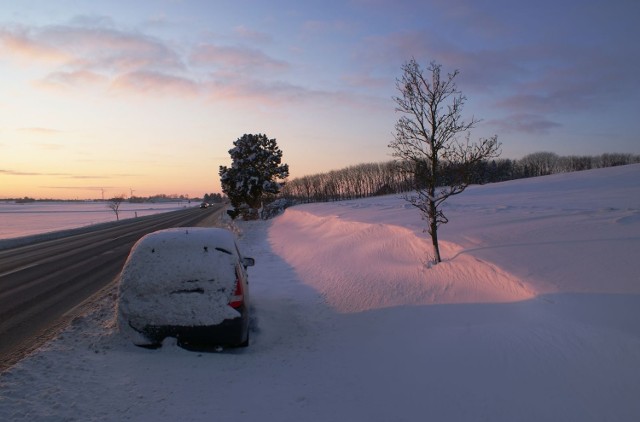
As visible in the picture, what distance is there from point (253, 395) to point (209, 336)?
42.1 inches

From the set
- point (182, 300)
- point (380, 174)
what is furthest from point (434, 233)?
point (380, 174)

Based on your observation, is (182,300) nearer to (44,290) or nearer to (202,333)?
(202,333)

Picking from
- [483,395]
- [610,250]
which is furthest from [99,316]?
[610,250]

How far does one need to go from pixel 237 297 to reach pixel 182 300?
62 cm

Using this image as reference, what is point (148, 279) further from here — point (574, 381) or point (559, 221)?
point (559, 221)

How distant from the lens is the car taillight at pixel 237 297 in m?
4.77

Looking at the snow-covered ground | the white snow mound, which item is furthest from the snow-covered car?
the white snow mound

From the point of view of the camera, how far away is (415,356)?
495 cm

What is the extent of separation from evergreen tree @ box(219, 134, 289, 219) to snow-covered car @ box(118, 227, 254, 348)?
36.6m

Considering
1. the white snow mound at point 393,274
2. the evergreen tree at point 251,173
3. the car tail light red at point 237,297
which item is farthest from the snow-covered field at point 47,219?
the car tail light red at point 237,297

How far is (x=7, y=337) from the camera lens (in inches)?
224

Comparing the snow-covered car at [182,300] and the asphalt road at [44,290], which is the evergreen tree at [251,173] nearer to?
the asphalt road at [44,290]

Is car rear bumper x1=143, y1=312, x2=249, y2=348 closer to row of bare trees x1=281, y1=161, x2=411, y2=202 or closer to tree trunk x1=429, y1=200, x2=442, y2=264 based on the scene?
tree trunk x1=429, y1=200, x2=442, y2=264

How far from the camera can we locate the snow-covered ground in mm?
3627
